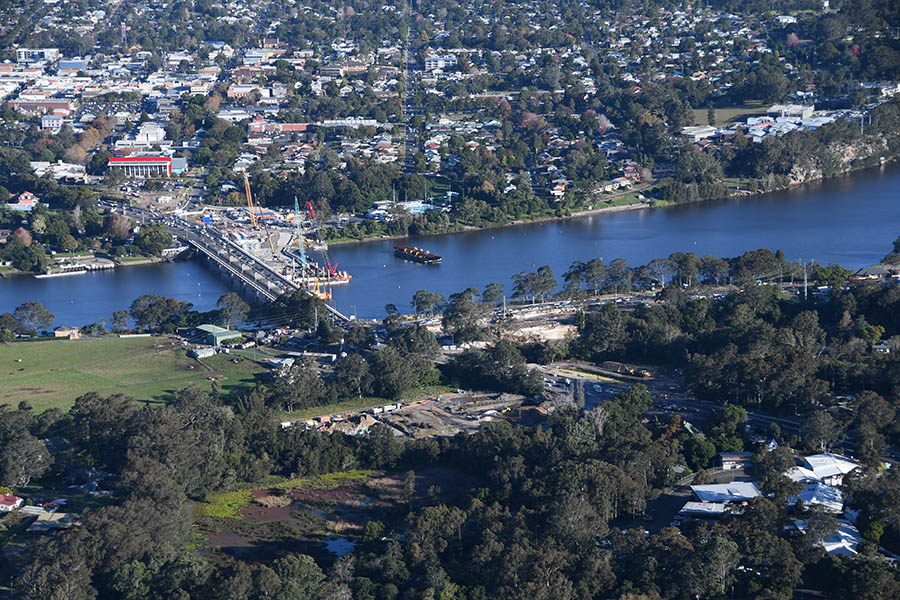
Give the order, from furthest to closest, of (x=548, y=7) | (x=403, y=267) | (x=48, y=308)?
1. (x=548, y=7)
2. (x=403, y=267)
3. (x=48, y=308)

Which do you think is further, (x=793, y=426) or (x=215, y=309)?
(x=215, y=309)

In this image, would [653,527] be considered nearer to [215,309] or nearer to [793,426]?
[793,426]

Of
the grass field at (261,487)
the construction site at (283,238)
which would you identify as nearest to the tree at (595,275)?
the construction site at (283,238)

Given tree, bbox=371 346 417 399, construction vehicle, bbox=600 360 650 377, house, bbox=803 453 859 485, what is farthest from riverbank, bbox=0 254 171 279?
house, bbox=803 453 859 485

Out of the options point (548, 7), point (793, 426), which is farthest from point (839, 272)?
point (548, 7)

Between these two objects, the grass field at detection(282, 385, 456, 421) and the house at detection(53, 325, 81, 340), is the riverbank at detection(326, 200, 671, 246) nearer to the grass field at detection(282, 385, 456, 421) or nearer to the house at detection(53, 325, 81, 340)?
the house at detection(53, 325, 81, 340)

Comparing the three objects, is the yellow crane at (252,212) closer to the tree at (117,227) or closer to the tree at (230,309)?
the tree at (117,227)
